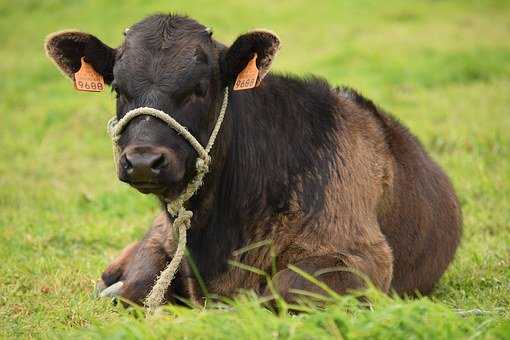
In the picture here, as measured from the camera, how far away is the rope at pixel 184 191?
207 inches

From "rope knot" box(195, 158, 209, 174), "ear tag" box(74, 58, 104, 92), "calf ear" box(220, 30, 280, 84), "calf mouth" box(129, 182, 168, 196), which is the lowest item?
"calf mouth" box(129, 182, 168, 196)

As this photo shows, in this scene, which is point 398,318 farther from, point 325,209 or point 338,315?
point 325,209

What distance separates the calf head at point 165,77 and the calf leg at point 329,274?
2.86ft

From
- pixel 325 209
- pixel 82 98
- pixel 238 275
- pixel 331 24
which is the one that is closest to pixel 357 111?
pixel 325 209

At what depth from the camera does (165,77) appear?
5.36 meters

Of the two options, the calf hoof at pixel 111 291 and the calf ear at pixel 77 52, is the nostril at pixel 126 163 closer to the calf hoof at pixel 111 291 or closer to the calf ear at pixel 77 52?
the calf ear at pixel 77 52

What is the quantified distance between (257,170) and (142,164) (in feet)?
3.74

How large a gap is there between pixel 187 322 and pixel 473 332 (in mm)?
1380

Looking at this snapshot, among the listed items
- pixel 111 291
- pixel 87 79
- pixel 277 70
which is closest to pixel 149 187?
pixel 87 79

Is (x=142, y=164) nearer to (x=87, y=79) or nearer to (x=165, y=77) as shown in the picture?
(x=165, y=77)

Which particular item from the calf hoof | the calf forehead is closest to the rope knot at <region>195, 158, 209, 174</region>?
the calf forehead

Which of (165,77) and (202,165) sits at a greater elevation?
(165,77)

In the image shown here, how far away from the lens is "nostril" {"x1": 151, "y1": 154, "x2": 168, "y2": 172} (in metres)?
4.99

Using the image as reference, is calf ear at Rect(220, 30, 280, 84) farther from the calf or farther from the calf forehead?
the calf forehead
